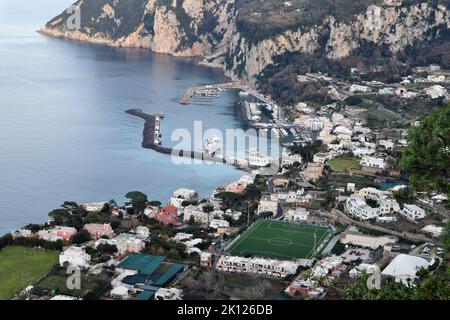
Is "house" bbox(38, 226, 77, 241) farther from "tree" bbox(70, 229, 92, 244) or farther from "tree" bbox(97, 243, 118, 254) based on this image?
Result: "tree" bbox(97, 243, 118, 254)

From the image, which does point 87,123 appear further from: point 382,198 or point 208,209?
point 382,198

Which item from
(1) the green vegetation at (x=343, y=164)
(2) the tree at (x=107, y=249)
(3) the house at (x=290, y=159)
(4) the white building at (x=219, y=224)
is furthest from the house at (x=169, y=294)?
(3) the house at (x=290, y=159)

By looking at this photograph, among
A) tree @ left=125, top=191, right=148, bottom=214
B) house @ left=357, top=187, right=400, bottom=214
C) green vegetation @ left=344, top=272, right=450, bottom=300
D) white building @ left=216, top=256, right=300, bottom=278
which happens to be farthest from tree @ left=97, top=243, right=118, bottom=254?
green vegetation @ left=344, top=272, right=450, bottom=300

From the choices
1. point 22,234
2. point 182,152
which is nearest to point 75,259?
point 22,234

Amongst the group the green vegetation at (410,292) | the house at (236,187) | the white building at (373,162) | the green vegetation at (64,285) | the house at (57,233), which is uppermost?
the green vegetation at (410,292)

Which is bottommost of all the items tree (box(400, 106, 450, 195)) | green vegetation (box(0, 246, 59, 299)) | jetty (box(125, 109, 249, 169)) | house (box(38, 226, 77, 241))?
green vegetation (box(0, 246, 59, 299))

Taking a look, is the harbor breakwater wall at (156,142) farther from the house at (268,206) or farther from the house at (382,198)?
the house at (382,198)
